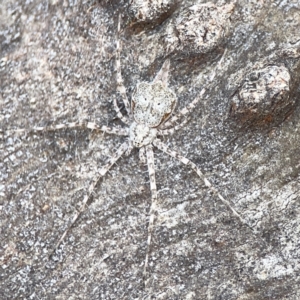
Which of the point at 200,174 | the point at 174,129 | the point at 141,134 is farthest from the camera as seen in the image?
the point at 141,134

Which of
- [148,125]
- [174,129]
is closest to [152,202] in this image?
[174,129]

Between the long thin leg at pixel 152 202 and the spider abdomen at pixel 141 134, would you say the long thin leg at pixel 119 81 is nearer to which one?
the spider abdomen at pixel 141 134

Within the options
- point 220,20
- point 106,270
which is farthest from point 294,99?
point 106,270

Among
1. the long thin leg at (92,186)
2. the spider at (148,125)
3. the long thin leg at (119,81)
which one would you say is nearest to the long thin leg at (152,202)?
the spider at (148,125)

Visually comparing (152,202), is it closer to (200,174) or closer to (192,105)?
(200,174)

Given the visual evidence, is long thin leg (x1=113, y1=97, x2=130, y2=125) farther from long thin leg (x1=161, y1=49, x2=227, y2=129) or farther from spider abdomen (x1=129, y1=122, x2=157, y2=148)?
long thin leg (x1=161, y1=49, x2=227, y2=129)

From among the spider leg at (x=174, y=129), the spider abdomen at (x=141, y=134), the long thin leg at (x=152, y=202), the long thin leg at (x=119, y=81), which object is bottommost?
the long thin leg at (x=152, y=202)

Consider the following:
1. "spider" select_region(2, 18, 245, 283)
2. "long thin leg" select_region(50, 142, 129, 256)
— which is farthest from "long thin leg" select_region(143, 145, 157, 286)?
"long thin leg" select_region(50, 142, 129, 256)

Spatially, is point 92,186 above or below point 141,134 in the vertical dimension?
below
